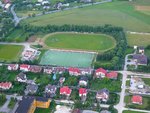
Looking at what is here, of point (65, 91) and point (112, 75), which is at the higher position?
point (65, 91)

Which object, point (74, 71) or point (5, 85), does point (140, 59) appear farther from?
point (5, 85)

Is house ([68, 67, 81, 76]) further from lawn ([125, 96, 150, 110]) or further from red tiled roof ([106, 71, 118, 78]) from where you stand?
lawn ([125, 96, 150, 110])

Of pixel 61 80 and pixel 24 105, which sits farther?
pixel 61 80

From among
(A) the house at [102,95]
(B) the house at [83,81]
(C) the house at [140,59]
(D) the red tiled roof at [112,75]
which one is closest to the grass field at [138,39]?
(C) the house at [140,59]

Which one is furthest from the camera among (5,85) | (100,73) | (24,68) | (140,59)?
(140,59)

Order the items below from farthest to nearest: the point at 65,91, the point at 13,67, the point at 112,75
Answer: the point at 13,67 → the point at 112,75 → the point at 65,91

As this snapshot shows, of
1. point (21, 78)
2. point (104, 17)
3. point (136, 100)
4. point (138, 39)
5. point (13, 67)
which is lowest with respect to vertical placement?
point (136, 100)

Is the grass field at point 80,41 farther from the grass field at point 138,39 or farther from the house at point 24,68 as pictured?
the house at point 24,68

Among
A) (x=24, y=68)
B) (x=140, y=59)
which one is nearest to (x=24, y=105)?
(x=24, y=68)
